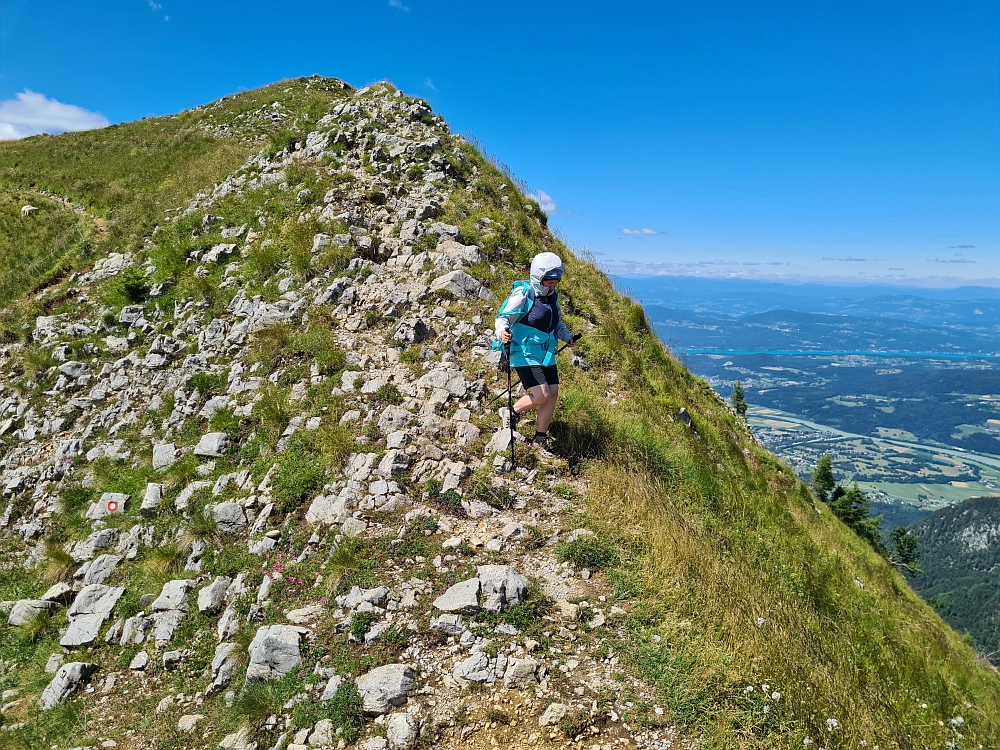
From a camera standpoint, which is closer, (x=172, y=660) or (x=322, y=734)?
(x=322, y=734)

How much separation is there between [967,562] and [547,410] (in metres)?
176

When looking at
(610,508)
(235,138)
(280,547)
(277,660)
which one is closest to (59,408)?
(280,547)

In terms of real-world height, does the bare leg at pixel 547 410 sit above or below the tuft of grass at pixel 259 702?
above

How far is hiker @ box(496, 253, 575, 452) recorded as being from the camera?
6.95m

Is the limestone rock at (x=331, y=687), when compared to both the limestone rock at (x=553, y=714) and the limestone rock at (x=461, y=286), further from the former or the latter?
the limestone rock at (x=461, y=286)

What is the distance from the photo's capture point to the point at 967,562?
12438 centimetres

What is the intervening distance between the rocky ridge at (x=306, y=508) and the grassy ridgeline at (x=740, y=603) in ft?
1.69

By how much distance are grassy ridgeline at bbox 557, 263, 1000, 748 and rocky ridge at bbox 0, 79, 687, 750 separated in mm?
515

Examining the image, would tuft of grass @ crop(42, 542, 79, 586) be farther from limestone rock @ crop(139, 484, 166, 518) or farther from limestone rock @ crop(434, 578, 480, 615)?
limestone rock @ crop(434, 578, 480, 615)

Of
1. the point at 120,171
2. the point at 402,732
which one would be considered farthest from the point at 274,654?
the point at 120,171

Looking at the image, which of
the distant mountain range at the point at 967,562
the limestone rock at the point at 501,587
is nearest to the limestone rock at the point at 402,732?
the limestone rock at the point at 501,587

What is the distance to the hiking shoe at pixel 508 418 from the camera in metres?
7.80

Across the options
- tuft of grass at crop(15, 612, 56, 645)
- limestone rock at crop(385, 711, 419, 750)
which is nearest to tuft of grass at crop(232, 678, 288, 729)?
limestone rock at crop(385, 711, 419, 750)

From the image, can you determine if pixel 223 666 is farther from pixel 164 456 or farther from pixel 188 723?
pixel 164 456
